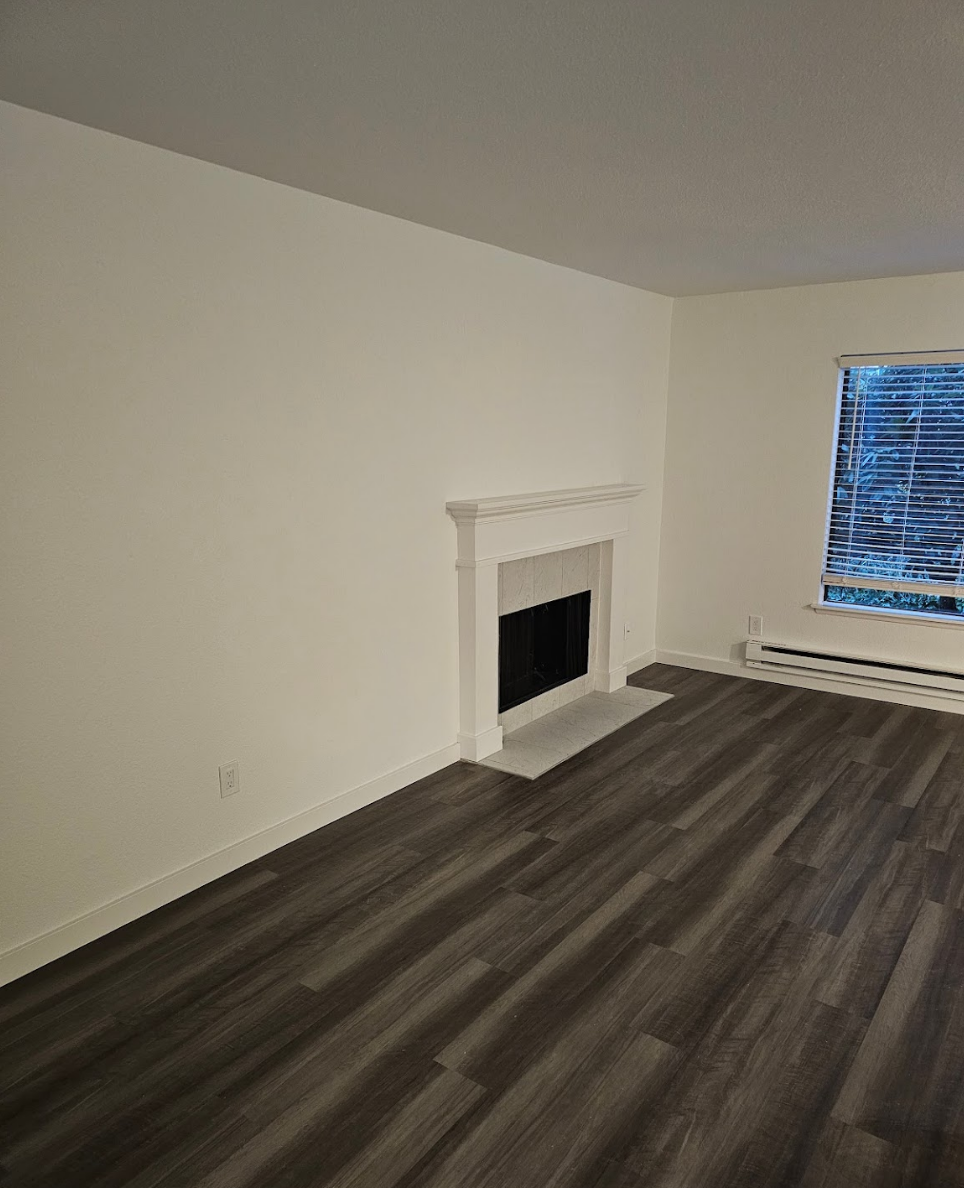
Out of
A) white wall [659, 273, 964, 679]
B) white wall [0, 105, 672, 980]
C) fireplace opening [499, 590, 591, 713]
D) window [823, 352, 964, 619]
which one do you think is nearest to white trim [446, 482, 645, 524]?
white wall [0, 105, 672, 980]

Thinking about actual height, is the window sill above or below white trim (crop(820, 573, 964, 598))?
below

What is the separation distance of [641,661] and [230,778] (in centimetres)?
338

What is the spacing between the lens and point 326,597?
3.21 meters

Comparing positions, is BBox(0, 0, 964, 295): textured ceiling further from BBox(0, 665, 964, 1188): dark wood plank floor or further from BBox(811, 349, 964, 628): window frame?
BBox(0, 665, 964, 1188): dark wood plank floor

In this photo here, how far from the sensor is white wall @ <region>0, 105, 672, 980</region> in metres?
2.30

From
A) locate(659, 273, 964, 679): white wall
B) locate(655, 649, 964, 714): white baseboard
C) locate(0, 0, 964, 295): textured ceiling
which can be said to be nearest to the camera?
locate(0, 0, 964, 295): textured ceiling

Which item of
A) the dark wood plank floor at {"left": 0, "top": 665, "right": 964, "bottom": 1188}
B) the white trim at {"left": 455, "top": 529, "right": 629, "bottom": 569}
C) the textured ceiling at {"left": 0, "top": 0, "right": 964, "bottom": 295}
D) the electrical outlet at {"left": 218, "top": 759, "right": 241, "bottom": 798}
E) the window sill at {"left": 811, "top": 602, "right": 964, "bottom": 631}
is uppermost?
the textured ceiling at {"left": 0, "top": 0, "right": 964, "bottom": 295}

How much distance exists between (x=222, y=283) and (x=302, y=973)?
7.21 feet

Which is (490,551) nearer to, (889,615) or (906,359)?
(889,615)

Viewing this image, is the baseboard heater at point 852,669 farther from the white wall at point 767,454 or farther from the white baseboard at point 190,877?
the white baseboard at point 190,877

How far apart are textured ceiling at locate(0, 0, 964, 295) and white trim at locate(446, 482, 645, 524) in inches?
47.4

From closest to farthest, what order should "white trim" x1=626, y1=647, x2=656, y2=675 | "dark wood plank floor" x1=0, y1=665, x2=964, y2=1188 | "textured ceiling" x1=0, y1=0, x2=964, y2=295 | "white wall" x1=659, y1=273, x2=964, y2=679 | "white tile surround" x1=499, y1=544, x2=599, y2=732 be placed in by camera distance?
"textured ceiling" x1=0, y1=0, x2=964, y2=295
"dark wood plank floor" x1=0, y1=665, x2=964, y2=1188
"white tile surround" x1=499, y1=544, x2=599, y2=732
"white wall" x1=659, y1=273, x2=964, y2=679
"white trim" x1=626, y1=647, x2=656, y2=675

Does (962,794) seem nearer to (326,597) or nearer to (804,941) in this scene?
(804,941)

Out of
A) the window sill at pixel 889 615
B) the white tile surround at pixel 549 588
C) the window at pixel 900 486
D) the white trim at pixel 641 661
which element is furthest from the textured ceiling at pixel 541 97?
the white trim at pixel 641 661
